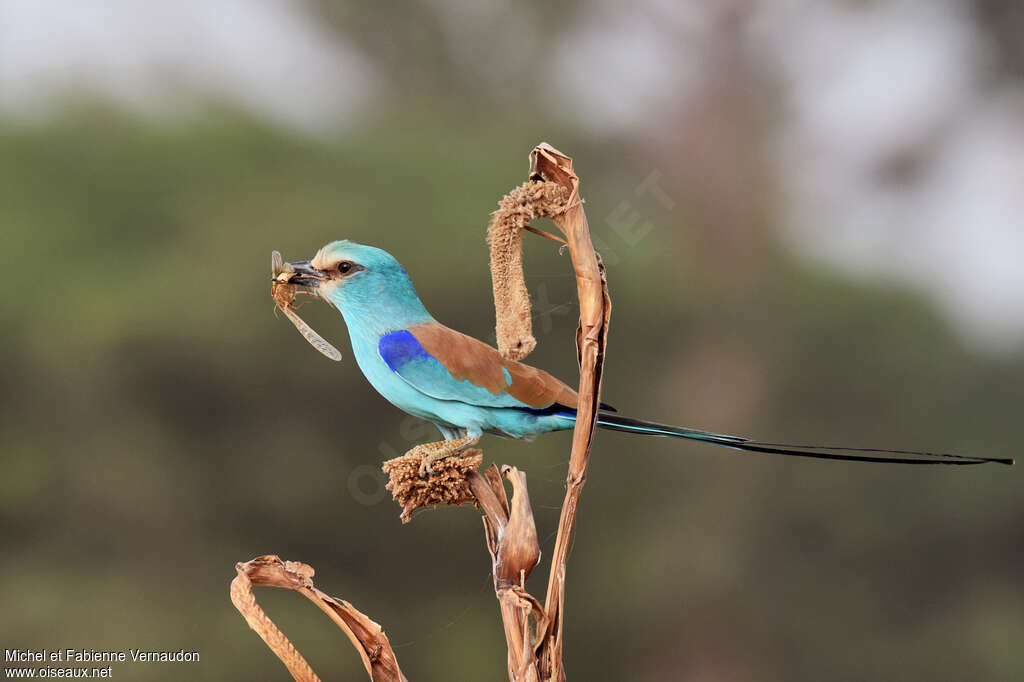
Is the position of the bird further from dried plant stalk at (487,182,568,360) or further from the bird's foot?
dried plant stalk at (487,182,568,360)

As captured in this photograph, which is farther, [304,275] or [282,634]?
[304,275]

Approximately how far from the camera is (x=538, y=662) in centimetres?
→ 80

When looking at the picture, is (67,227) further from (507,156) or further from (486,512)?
(486,512)

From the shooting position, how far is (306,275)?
0.96 meters

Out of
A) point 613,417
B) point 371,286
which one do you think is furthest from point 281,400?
point 613,417

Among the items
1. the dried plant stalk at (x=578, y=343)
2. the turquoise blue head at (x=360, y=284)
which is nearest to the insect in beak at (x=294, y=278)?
the turquoise blue head at (x=360, y=284)

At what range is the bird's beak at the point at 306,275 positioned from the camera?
3.12ft

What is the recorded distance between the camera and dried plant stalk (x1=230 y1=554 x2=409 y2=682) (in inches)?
31.6

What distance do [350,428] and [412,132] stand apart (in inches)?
28.0

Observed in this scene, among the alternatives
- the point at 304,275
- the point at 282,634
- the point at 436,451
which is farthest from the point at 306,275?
the point at 282,634

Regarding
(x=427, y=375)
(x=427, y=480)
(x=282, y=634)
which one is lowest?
(x=282, y=634)

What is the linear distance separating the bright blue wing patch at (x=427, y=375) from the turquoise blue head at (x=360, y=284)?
0.09ft

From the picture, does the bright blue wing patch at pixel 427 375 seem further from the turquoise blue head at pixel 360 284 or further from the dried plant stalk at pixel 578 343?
the dried plant stalk at pixel 578 343

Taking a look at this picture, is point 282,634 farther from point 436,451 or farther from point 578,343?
point 578,343
